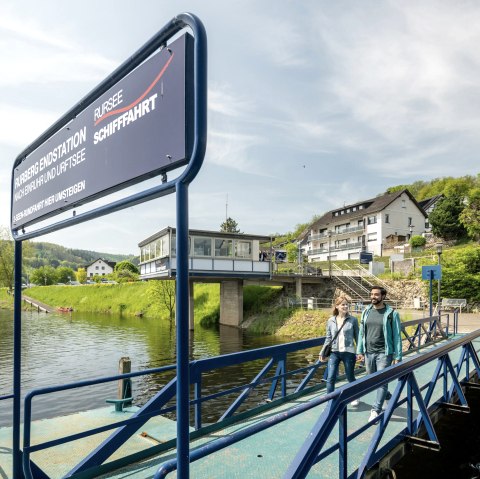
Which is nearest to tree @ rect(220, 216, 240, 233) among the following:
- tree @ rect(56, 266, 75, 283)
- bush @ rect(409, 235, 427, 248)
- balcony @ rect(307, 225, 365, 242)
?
balcony @ rect(307, 225, 365, 242)

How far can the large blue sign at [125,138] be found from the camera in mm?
2363

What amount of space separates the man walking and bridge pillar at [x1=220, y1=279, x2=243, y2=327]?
30.2 m

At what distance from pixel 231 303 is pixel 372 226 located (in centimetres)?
3412

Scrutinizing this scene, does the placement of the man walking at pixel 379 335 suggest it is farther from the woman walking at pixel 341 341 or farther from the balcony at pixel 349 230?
the balcony at pixel 349 230

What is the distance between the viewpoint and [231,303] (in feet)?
124

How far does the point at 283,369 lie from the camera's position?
23.9 ft

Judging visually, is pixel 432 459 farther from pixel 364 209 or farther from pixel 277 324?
pixel 364 209

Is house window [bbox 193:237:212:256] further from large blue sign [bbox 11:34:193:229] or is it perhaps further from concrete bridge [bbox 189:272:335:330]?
large blue sign [bbox 11:34:193:229]

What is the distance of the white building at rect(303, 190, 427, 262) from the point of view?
62000 mm

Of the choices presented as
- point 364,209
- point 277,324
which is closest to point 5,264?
point 277,324

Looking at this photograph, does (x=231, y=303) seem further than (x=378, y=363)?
Yes

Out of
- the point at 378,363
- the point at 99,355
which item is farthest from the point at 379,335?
the point at 99,355

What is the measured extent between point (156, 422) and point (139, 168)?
521cm

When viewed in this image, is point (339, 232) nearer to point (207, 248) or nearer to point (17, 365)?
point (207, 248)
